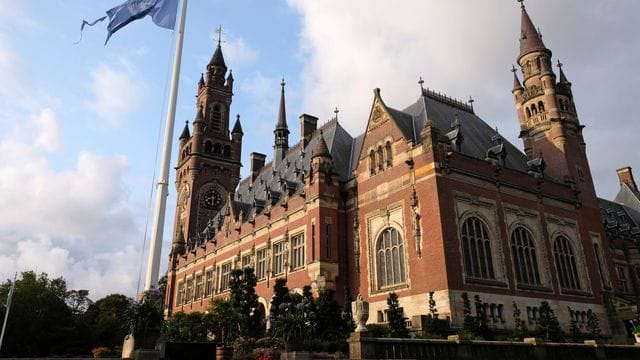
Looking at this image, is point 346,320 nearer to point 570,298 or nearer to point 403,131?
point 403,131

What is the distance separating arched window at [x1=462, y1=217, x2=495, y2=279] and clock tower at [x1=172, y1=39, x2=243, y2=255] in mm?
38897

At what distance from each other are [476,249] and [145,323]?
2025cm

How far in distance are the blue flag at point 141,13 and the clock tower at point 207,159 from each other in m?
42.5

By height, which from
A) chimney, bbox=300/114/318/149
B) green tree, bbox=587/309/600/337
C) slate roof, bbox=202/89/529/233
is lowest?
green tree, bbox=587/309/600/337

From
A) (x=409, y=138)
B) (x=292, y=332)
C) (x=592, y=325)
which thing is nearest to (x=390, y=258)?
(x=409, y=138)

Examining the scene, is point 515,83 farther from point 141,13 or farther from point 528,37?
point 141,13

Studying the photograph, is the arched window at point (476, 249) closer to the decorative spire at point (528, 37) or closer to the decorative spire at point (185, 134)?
the decorative spire at point (528, 37)

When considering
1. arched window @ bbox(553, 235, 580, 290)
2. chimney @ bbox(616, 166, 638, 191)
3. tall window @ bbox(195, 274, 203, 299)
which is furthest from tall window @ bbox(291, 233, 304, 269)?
chimney @ bbox(616, 166, 638, 191)

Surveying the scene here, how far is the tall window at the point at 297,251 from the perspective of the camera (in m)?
35.5

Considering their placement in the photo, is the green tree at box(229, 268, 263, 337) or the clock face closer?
the green tree at box(229, 268, 263, 337)

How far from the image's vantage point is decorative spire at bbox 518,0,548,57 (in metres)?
42.6

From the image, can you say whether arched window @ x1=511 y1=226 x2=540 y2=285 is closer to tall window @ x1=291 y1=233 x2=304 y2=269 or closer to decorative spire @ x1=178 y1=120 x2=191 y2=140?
tall window @ x1=291 y1=233 x2=304 y2=269

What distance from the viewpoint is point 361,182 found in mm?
34656

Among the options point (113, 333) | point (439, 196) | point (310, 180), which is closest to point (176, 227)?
point (113, 333)
